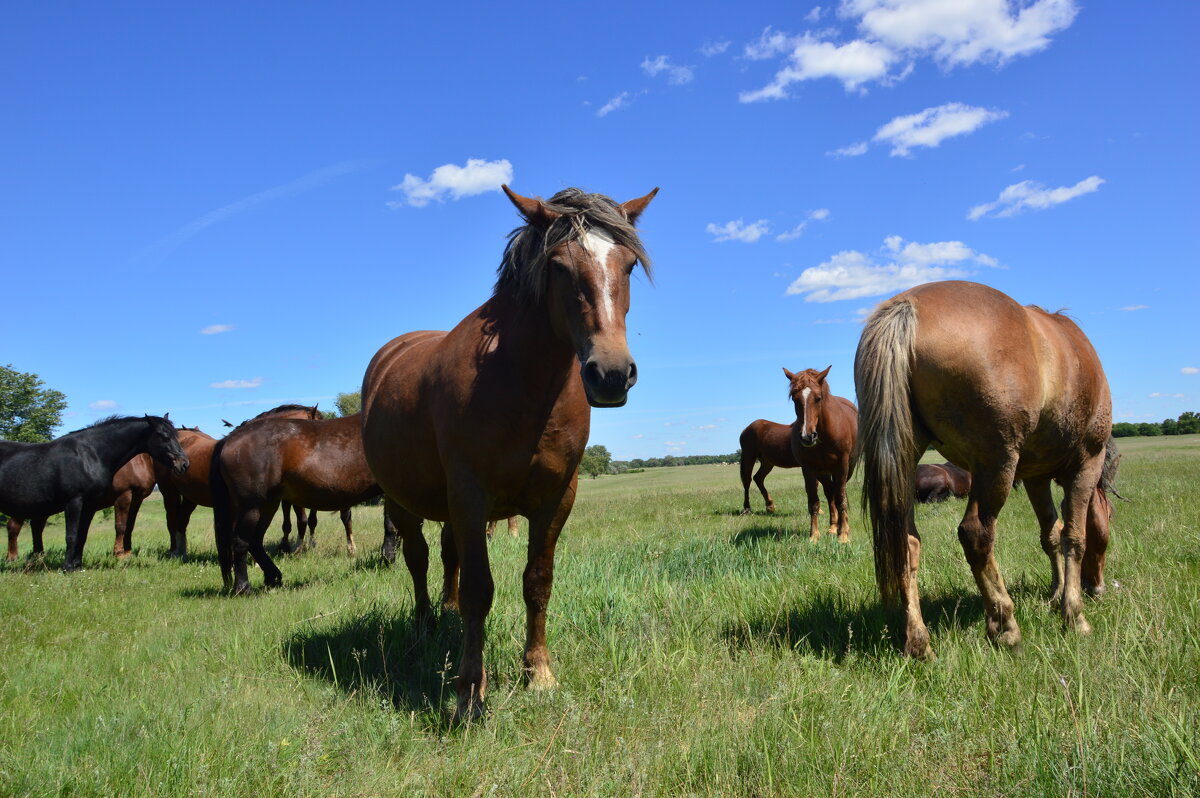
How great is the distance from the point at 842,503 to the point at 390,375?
815 centimetres

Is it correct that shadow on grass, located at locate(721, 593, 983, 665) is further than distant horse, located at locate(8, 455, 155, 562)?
No

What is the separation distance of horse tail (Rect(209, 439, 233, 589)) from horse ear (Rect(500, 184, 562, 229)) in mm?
6830

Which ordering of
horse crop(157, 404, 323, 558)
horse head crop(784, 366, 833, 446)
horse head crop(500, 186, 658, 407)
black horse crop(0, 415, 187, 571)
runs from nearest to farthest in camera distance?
horse head crop(500, 186, 658, 407)
horse head crop(784, 366, 833, 446)
black horse crop(0, 415, 187, 571)
horse crop(157, 404, 323, 558)

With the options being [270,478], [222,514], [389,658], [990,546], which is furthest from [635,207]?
[222,514]

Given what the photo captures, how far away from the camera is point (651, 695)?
11.0ft

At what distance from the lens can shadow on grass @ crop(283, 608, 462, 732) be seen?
12.3 ft

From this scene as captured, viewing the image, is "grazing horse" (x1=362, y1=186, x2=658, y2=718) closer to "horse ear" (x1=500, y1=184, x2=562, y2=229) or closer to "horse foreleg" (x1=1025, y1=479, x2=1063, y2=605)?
"horse ear" (x1=500, y1=184, x2=562, y2=229)

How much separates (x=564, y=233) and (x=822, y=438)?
871 centimetres

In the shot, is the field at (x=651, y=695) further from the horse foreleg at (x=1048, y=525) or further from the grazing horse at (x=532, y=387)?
the grazing horse at (x=532, y=387)

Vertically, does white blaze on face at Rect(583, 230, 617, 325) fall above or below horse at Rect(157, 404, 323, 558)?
above

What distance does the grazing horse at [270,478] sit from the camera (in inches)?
327

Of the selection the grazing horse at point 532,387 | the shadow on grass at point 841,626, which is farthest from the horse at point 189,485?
the shadow on grass at point 841,626

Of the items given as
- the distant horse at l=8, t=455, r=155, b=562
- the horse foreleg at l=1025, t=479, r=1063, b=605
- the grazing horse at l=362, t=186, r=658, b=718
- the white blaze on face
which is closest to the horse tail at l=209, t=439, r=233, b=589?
the distant horse at l=8, t=455, r=155, b=562

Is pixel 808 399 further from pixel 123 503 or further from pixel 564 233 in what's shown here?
pixel 123 503
